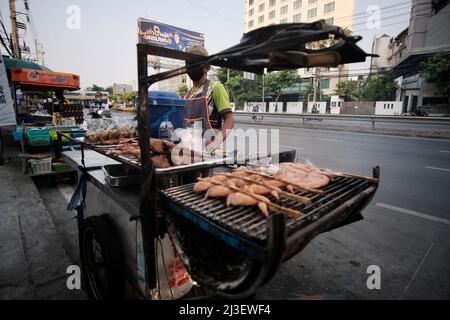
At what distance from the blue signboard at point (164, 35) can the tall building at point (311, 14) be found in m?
16.3

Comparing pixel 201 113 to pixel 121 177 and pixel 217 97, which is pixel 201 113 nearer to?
pixel 217 97

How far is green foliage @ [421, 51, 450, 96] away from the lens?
916 inches

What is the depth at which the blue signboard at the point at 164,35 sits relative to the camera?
2633cm

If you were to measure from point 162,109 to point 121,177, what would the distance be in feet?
3.15

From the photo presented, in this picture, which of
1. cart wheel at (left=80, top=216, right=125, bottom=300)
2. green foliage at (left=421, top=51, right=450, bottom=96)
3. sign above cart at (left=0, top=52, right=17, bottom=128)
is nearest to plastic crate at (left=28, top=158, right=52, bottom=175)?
sign above cart at (left=0, top=52, right=17, bottom=128)

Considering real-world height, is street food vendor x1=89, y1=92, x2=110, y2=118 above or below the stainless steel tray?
above

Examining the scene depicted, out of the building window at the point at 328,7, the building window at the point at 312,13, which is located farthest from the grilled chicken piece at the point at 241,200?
the building window at the point at 312,13

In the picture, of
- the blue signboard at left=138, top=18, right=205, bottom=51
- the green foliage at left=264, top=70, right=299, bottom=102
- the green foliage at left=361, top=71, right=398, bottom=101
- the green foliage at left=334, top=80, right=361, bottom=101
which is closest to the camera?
the blue signboard at left=138, top=18, right=205, bottom=51

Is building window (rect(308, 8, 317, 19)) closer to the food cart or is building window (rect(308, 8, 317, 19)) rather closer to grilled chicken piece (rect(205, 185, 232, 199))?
the food cart

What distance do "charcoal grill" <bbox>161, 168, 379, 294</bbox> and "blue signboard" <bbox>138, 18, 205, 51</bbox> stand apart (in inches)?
1032

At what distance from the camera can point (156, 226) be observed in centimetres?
165

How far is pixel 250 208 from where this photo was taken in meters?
1.42

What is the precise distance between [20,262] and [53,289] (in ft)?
2.14
